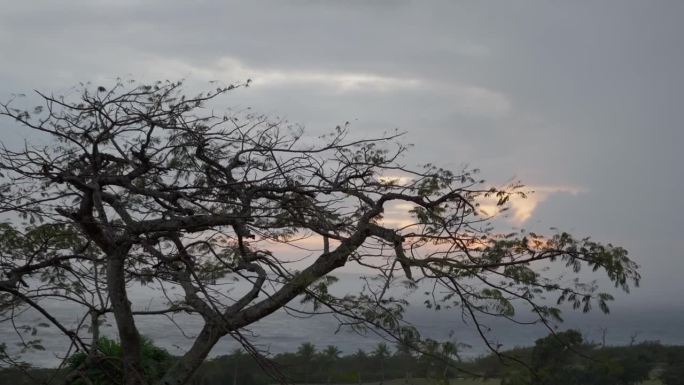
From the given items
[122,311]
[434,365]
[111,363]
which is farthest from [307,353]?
[434,365]

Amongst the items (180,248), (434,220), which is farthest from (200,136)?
(434,220)

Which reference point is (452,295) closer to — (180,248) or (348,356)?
(180,248)

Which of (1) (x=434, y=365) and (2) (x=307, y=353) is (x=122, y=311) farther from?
(2) (x=307, y=353)

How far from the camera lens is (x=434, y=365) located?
4098 millimetres

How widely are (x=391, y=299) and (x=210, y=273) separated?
1.88m

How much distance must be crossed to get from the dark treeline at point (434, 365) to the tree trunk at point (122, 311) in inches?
9.0

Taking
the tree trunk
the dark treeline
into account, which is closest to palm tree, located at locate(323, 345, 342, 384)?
the dark treeline

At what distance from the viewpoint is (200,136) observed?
19.0ft

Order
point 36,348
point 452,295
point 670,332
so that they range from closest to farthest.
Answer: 1. point 452,295
2. point 36,348
3. point 670,332

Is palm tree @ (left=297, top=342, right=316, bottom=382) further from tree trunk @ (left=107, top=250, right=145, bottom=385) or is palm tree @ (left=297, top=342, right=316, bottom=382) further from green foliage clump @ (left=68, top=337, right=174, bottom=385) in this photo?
tree trunk @ (left=107, top=250, right=145, bottom=385)

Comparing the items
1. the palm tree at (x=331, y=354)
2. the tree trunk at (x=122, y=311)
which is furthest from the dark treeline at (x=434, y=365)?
the tree trunk at (x=122, y=311)

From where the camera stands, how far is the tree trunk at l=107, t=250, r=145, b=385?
224 inches

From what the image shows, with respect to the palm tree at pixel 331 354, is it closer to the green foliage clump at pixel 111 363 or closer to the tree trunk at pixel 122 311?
the green foliage clump at pixel 111 363

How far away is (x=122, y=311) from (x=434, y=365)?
285cm
